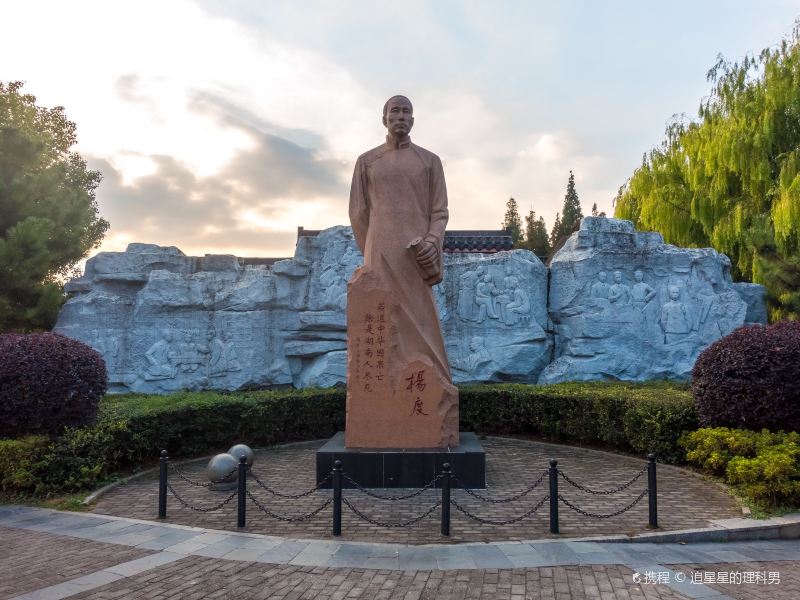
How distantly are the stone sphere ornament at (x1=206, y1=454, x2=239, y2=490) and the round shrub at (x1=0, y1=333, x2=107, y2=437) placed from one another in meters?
1.96

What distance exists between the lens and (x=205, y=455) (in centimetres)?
779

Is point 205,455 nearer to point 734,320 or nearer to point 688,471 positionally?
point 688,471

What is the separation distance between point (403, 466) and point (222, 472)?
1815mm

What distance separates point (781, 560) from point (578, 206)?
30.7 m

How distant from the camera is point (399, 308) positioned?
5930 mm

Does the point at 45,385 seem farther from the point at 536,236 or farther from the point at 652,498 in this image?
the point at 536,236

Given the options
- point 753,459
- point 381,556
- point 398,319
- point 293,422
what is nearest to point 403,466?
point 398,319

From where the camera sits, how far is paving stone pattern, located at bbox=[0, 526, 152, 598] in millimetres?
3504

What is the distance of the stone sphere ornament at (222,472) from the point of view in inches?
221

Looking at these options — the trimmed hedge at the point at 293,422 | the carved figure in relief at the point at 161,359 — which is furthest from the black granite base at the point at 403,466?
the carved figure in relief at the point at 161,359

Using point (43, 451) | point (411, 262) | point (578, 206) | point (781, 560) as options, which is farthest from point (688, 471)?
point (578, 206)

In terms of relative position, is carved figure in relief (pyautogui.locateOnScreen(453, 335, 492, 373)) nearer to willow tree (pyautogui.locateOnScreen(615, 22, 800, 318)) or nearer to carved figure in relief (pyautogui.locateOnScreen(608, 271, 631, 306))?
carved figure in relief (pyautogui.locateOnScreen(608, 271, 631, 306))

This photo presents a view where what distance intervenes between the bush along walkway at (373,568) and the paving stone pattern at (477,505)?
0.92 feet

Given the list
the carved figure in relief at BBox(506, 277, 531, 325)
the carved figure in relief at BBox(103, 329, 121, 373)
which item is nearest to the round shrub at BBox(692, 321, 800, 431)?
the carved figure in relief at BBox(506, 277, 531, 325)
